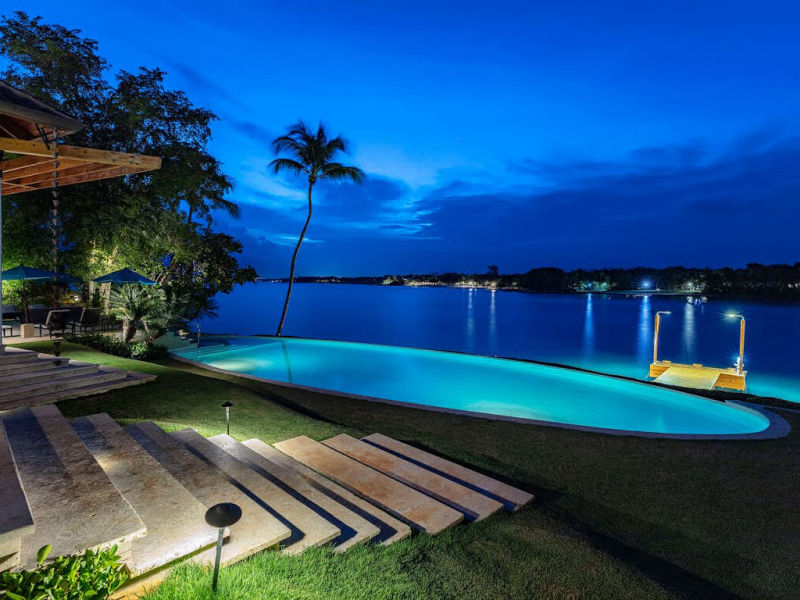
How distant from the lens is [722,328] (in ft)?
138

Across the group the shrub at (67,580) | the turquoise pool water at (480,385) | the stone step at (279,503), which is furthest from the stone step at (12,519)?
the turquoise pool water at (480,385)

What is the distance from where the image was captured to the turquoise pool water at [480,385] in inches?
400

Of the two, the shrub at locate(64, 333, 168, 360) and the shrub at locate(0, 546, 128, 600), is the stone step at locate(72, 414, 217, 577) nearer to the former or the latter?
the shrub at locate(0, 546, 128, 600)

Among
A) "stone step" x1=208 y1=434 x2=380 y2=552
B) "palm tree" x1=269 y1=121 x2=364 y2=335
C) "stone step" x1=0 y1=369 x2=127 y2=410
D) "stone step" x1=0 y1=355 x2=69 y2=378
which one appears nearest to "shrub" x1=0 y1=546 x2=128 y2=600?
"stone step" x1=208 y1=434 x2=380 y2=552

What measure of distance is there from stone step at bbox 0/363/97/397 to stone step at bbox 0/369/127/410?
46 millimetres

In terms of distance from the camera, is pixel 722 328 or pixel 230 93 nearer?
pixel 722 328

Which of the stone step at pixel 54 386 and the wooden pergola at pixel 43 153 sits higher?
the wooden pergola at pixel 43 153

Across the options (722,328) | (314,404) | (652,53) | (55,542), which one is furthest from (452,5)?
(722,328)

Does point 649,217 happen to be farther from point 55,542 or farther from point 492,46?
point 55,542

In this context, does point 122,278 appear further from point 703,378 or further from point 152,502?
point 703,378

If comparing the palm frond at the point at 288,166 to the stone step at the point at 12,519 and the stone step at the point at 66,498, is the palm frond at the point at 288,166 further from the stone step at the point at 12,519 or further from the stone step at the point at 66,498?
the stone step at the point at 12,519

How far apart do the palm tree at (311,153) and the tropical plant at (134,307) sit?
914 centimetres

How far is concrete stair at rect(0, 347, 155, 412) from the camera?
22.0ft

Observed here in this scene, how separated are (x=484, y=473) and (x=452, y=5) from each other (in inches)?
1009
